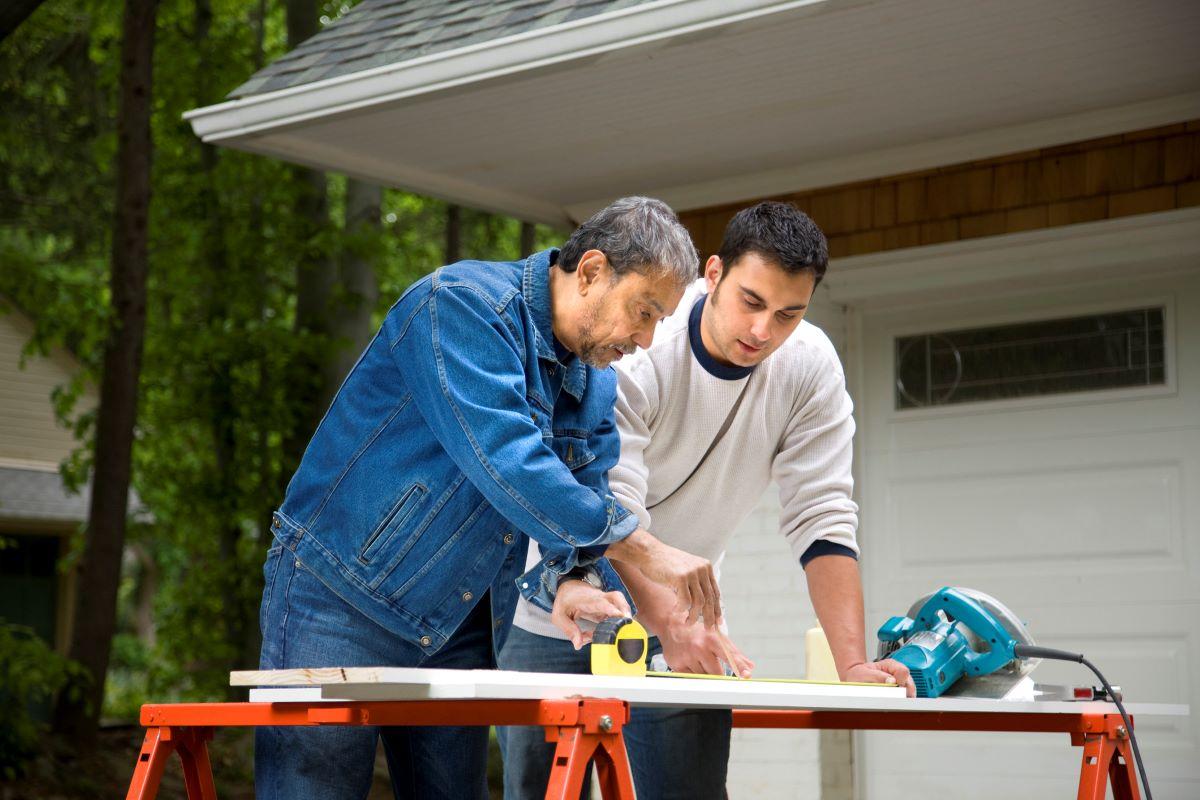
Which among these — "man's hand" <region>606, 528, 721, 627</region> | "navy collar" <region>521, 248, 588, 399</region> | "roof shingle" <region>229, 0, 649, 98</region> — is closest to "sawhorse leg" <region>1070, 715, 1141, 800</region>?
"man's hand" <region>606, 528, 721, 627</region>

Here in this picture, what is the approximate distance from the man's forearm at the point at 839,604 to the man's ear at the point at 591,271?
1.06m

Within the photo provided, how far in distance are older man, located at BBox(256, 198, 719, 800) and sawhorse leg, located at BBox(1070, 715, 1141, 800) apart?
984mm

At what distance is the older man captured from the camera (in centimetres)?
230

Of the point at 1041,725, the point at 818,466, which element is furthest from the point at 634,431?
the point at 1041,725

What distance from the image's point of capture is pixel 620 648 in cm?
246

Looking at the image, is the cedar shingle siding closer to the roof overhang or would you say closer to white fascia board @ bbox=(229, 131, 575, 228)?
the roof overhang

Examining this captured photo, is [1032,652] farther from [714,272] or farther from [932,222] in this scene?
[932,222]

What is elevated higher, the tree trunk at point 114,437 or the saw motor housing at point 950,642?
the tree trunk at point 114,437

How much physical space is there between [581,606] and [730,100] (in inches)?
129

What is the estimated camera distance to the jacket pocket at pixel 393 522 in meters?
2.38

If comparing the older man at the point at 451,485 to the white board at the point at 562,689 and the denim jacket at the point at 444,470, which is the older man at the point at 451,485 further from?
the white board at the point at 562,689

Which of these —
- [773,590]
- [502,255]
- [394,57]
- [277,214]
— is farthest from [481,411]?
[502,255]

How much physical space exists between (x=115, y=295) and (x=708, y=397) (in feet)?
23.2

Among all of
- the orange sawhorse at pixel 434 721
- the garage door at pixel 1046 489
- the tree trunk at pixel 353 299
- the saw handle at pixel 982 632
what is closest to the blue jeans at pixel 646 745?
the saw handle at pixel 982 632
